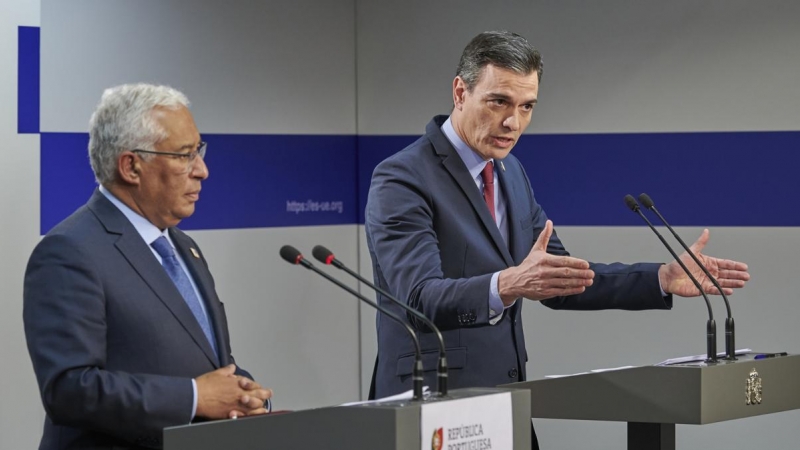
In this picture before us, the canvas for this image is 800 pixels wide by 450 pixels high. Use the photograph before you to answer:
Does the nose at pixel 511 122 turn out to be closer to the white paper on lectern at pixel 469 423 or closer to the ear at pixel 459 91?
the ear at pixel 459 91

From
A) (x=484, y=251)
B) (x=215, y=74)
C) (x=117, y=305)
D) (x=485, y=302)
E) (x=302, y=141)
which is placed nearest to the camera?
(x=117, y=305)

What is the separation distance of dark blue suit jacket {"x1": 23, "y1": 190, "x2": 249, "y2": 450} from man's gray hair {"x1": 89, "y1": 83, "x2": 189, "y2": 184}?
9 centimetres

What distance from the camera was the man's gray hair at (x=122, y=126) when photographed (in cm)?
253

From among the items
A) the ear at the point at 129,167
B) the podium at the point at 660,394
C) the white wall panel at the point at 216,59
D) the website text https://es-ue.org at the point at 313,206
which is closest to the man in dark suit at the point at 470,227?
the podium at the point at 660,394

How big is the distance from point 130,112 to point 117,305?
1.35ft

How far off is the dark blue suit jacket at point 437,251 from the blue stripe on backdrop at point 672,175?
2.26 metres

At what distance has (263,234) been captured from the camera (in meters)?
5.71

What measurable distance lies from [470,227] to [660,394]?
0.67 meters

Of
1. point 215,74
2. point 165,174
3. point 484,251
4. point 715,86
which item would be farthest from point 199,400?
point 715,86

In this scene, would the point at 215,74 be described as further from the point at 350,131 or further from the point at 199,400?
the point at 199,400

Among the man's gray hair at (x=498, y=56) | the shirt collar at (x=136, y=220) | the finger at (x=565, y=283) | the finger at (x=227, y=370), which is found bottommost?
the finger at (x=227, y=370)

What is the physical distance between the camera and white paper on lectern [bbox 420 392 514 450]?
223 cm

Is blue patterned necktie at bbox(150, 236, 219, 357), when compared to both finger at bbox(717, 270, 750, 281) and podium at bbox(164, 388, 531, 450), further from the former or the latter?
finger at bbox(717, 270, 750, 281)

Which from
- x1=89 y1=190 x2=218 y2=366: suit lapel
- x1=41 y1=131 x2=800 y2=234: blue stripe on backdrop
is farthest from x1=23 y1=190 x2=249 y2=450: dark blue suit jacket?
x1=41 y1=131 x2=800 y2=234: blue stripe on backdrop
